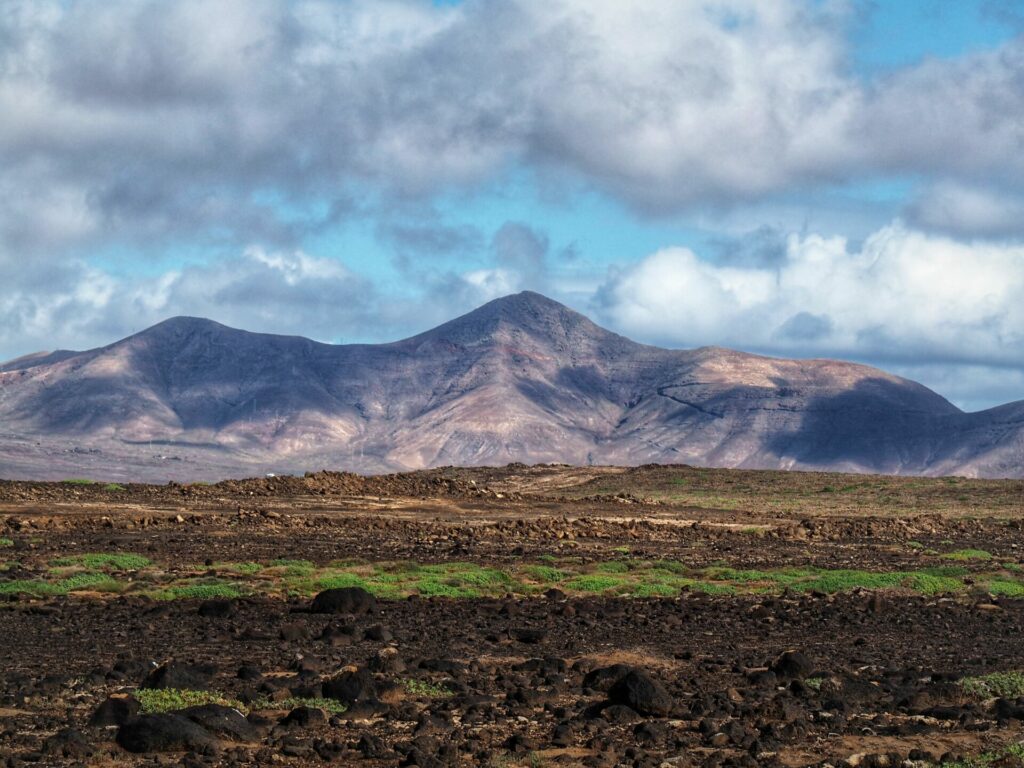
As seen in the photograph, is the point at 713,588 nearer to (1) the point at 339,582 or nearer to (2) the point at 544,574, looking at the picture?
(2) the point at 544,574

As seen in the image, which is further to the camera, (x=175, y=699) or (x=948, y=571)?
(x=948, y=571)

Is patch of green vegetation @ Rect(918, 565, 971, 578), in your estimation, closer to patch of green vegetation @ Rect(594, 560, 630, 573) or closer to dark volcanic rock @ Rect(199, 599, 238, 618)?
patch of green vegetation @ Rect(594, 560, 630, 573)

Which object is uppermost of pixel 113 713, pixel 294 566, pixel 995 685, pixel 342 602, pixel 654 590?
pixel 294 566

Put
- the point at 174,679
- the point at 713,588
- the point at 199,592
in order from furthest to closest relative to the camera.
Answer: the point at 713,588
the point at 199,592
the point at 174,679

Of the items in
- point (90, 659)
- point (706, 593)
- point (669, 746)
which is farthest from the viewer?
point (706, 593)

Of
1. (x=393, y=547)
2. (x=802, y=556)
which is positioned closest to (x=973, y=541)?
(x=802, y=556)

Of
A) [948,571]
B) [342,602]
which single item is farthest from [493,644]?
[948,571]

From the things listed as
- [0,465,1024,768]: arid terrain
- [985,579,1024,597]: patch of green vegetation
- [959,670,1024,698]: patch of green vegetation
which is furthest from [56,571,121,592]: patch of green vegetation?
[985,579,1024,597]: patch of green vegetation

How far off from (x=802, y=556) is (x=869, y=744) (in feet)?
76.3

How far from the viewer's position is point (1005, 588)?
2875cm

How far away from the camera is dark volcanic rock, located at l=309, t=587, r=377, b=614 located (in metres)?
22.8

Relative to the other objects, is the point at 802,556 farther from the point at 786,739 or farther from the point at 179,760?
the point at 179,760

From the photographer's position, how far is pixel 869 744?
43.9 feet

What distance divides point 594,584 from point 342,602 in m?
6.56
